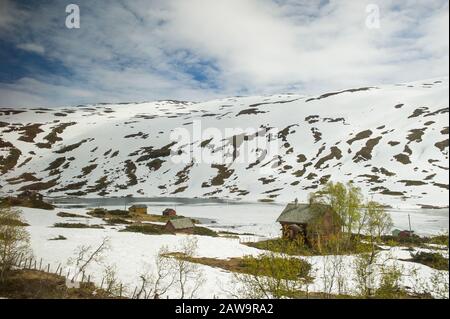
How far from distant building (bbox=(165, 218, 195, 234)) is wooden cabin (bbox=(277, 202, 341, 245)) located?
61.3ft

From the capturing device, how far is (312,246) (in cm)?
5112

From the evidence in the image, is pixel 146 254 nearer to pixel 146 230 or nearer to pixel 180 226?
pixel 146 230

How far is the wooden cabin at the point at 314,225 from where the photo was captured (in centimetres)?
5081

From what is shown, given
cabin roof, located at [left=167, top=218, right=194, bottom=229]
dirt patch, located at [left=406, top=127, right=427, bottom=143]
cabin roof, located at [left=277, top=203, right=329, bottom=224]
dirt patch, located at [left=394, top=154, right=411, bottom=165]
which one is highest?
dirt patch, located at [left=406, top=127, right=427, bottom=143]

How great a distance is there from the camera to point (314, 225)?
168ft

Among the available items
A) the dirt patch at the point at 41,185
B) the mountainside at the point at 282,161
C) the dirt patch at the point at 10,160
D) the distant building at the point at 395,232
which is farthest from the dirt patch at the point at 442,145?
the dirt patch at the point at 10,160

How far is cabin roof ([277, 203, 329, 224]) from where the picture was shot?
52.8 metres

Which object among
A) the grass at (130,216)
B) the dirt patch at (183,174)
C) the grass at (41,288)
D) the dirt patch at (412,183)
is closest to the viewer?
the grass at (41,288)

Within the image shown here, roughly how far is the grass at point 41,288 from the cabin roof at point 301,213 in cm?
3705

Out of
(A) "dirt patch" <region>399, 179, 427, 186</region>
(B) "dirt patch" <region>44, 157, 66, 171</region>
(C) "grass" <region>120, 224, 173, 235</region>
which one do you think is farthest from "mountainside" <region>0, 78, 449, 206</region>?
(C) "grass" <region>120, 224, 173, 235</region>

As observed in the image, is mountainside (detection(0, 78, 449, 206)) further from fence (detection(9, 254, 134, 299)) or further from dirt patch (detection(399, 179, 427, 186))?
fence (detection(9, 254, 134, 299))

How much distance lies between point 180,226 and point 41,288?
127 feet

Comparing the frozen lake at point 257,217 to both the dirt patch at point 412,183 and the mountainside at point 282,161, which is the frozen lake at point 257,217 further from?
the dirt patch at point 412,183

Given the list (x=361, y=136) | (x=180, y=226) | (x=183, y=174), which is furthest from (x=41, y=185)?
(x=361, y=136)
